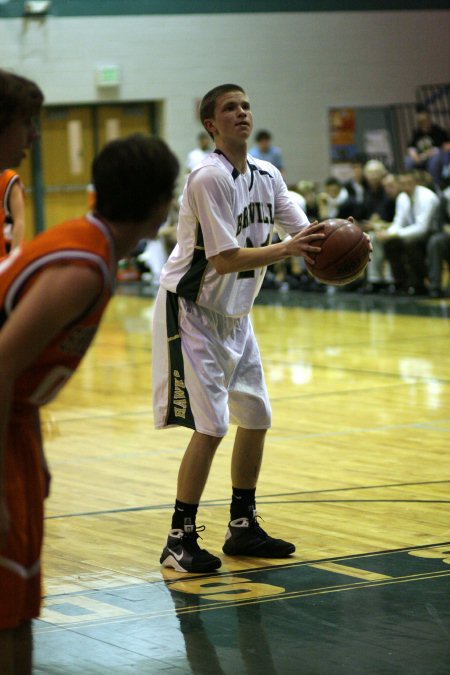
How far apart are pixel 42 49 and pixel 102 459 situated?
12705 millimetres

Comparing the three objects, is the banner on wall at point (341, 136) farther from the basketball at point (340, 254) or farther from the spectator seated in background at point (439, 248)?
the basketball at point (340, 254)

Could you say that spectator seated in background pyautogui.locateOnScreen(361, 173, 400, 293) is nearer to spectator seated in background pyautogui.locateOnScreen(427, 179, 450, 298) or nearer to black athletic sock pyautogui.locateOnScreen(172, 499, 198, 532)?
spectator seated in background pyautogui.locateOnScreen(427, 179, 450, 298)

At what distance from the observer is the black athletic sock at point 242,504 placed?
4.89 meters

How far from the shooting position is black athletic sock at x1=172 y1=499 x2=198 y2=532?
4699mm

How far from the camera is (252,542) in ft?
15.8

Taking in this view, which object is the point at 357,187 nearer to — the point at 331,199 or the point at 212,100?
the point at 331,199

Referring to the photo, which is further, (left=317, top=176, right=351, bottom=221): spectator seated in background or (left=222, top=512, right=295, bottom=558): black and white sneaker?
(left=317, top=176, right=351, bottom=221): spectator seated in background

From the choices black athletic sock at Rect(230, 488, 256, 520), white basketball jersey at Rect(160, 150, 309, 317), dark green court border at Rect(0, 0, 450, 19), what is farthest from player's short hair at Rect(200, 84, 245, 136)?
dark green court border at Rect(0, 0, 450, 19)

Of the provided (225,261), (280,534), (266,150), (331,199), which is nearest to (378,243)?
(331,199)

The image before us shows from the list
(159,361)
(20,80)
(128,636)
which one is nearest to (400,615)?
(128,636)

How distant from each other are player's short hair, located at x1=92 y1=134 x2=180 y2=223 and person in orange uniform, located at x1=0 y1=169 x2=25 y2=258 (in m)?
3.89

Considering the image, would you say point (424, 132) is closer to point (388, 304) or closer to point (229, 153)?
point (388, 304)

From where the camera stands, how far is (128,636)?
388 cm

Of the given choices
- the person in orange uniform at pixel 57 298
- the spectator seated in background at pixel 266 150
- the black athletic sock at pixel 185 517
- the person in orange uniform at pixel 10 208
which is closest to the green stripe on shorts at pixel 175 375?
the black athletic sock at pixel 185 517
